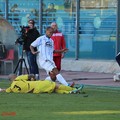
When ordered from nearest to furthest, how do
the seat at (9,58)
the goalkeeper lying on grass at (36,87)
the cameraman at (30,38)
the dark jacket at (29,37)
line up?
the goalkeeper lying on grass at (36,87)
the cameraman at (30,38)
the dark jacket at (29,37)
the seat at (9,58)

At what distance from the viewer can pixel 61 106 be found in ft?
45.8

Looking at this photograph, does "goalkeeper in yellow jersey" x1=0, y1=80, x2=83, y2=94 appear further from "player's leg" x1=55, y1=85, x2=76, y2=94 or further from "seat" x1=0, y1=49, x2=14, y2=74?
"seat" x1=0, y1=49, x2=14, y2=74

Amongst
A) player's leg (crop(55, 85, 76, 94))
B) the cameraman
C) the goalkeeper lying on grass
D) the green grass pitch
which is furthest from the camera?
the cameraman

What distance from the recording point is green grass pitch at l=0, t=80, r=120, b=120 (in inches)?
483

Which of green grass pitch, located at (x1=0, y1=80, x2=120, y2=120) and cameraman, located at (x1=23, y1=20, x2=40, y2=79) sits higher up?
cameraman, located at (x1=23, y1=20, x2=40, y2=79)

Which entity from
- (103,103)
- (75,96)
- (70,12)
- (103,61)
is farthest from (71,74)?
(103,103)

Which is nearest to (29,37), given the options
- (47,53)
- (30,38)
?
(30,38)

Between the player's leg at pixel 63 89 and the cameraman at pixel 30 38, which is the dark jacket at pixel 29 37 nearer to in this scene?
the cameraman at pixel 30 38

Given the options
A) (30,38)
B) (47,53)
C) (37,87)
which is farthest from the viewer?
(30,38)

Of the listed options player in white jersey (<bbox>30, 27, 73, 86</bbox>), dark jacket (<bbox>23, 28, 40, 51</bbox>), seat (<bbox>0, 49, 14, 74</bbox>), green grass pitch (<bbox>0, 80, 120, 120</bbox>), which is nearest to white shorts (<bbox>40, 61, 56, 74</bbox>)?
player in white jersey (<bbox>30, 27, 73, 86</bbox>)

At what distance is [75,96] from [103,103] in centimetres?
159

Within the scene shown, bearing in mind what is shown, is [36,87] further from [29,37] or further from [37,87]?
[29,37]

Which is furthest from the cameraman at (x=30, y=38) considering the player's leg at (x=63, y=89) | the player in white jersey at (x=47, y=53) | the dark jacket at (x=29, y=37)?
the player's leg at (x=63, y=89)

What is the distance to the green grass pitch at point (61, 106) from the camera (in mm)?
12266
